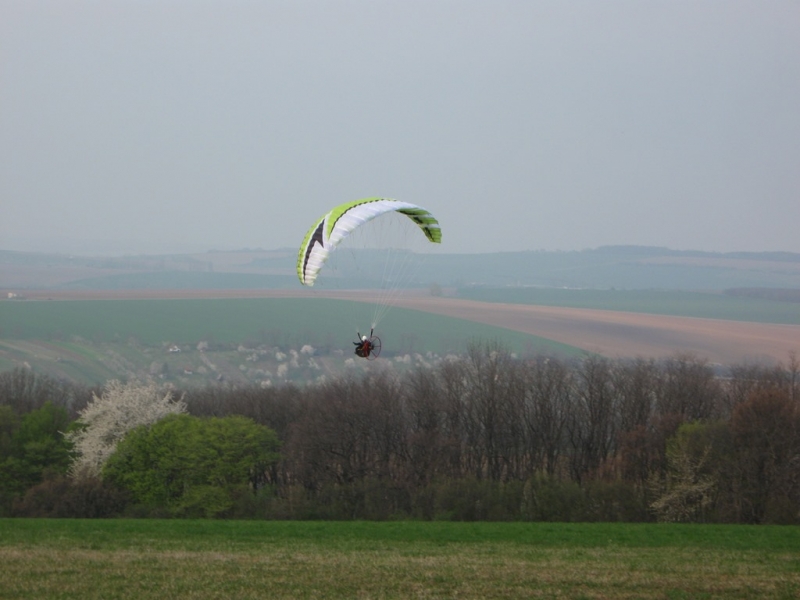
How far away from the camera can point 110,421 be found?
4269 centimetres

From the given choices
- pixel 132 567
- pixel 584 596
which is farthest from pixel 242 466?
pixel 584 596

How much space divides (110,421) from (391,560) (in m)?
26.9

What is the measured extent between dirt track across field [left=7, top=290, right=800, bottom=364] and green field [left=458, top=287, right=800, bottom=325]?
6.86 metres

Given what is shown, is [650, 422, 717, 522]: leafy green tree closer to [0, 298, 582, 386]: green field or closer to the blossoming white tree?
the blossoming white tree

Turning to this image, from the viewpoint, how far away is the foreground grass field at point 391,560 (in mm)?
16250

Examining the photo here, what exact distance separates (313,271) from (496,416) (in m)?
30.4

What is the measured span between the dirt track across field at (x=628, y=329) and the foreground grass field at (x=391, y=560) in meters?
51.5

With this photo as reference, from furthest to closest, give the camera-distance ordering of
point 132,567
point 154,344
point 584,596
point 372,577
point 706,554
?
point 154,344 → point 706,554 → point 132,567 → point 372,577 → point 584,596

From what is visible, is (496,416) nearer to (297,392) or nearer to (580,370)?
(580,370)

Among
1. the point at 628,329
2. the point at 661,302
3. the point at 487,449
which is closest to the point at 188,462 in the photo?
the point at 487,449

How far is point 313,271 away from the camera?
23453mm

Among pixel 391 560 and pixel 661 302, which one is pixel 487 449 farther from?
pixel 661 302

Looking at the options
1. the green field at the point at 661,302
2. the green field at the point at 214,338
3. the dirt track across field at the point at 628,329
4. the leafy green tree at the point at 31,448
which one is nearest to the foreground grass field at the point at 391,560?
the leafy green tree at the point at 31,448

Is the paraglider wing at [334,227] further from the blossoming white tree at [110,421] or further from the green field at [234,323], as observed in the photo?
the green field at [234,323]
